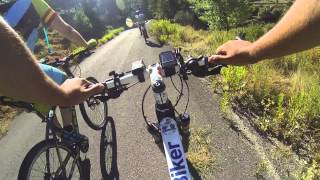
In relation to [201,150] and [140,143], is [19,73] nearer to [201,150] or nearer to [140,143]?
[201,150]

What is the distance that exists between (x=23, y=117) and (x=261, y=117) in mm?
5686

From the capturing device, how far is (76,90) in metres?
2.12

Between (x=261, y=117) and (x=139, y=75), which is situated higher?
(x=139, y=75)

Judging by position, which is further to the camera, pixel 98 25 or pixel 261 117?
pixel 98 25

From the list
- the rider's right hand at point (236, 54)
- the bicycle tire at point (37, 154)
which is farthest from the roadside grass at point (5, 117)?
the rider's right hand at point (236, 54)

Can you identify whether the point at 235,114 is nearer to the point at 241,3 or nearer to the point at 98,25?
the point at 241,3

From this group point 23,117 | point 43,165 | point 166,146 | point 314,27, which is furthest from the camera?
point 23,117

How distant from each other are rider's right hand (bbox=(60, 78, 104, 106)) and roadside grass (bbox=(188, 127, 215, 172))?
284cm

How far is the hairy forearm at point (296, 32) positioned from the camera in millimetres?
1541

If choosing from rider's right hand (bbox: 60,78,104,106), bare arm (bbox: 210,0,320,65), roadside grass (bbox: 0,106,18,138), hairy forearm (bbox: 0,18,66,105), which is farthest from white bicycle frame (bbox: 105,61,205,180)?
roadside grass (bbox: 0,106,18,138)

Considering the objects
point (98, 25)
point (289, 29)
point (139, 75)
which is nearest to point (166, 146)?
point (139, 75)

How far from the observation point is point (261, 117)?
576cm

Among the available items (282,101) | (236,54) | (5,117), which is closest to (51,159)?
(236,54)

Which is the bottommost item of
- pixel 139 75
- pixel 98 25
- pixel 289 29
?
pixel 98 25
